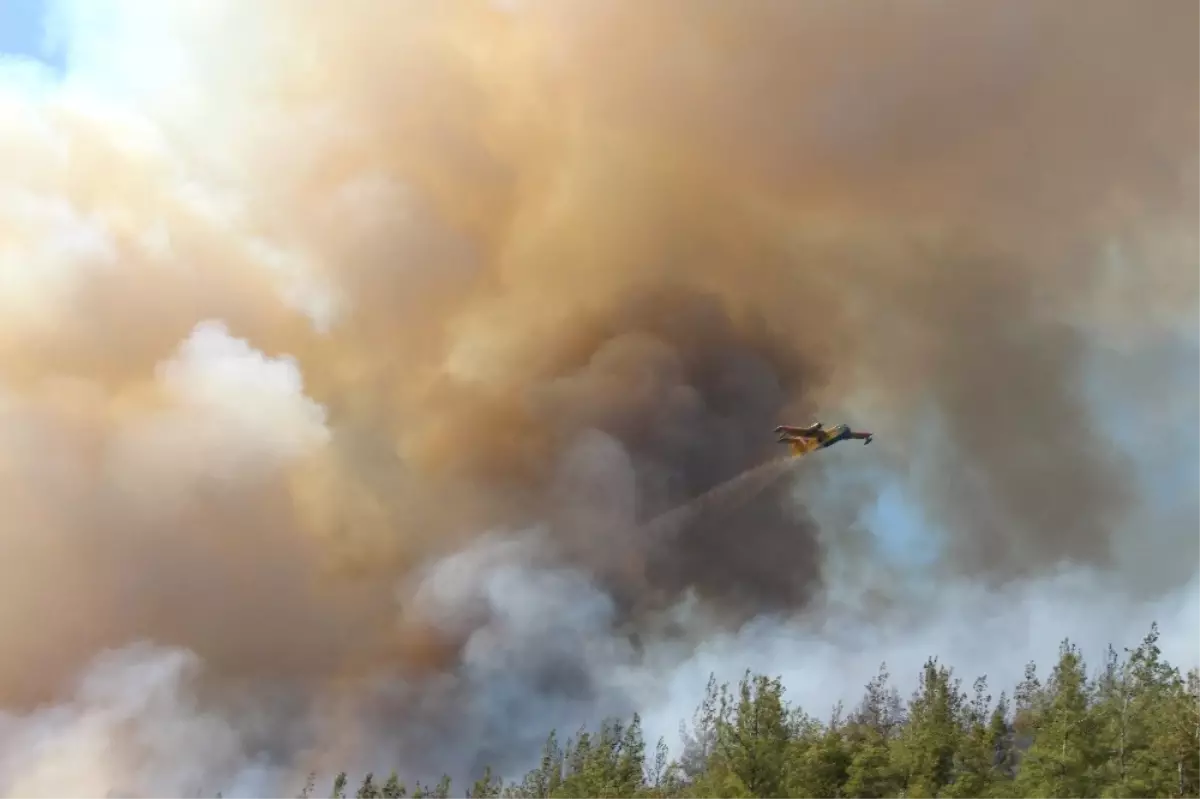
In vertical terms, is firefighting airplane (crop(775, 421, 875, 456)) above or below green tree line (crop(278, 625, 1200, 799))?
above

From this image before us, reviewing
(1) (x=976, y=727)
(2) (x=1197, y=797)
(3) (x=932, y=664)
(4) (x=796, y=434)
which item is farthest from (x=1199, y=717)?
(4) (x=796, y=434)

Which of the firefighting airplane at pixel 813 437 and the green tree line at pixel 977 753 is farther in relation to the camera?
the firefighting airplane at pixel 813 437

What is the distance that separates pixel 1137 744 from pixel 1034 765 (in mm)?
5284

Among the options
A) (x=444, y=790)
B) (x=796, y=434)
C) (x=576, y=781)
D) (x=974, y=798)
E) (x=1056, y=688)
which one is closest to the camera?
(x=974, y=798)

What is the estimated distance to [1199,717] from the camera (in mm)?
39594

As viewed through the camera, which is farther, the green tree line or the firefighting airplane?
the firefighting airplane

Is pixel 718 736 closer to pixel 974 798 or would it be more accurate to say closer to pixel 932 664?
pixel 974 798

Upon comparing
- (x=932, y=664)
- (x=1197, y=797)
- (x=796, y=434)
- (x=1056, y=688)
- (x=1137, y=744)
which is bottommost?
(x=1197, y=797)

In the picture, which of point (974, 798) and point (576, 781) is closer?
point (974, 798)

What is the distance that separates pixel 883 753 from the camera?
51.2 metres

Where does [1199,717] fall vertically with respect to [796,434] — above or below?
below

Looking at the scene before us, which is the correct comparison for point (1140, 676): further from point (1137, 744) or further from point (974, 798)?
point (974, 798)

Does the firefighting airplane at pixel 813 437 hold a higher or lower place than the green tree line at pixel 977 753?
higher

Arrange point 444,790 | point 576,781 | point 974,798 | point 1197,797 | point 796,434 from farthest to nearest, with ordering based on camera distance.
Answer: point 444,790, point 796,434, point 576,781, point 974,798, point 1197,797
